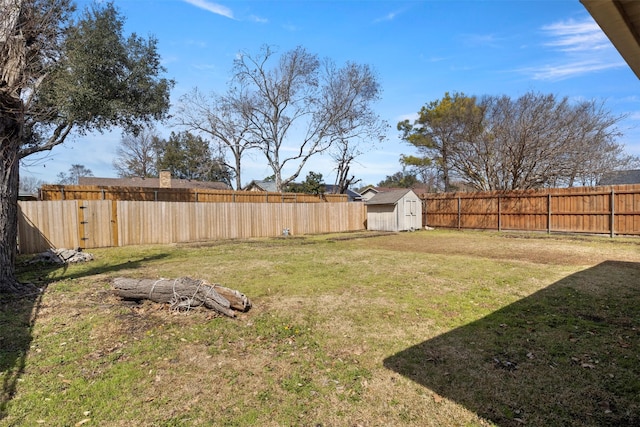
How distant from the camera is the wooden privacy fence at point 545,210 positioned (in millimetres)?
12109

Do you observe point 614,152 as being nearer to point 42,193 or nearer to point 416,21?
point 416,21

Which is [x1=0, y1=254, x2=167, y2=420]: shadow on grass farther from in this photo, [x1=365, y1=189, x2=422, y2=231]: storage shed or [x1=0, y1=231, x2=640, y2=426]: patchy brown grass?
[x1=365, y1=189, x2=422, y2=231]: storage shed

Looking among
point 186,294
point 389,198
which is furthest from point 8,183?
point 389,198

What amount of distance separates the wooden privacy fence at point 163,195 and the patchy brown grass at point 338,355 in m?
7.43

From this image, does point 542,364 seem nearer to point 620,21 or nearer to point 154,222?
point 620,21

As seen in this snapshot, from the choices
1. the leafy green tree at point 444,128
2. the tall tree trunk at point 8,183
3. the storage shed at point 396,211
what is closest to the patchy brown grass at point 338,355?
the tall tree trunk at point 8,183

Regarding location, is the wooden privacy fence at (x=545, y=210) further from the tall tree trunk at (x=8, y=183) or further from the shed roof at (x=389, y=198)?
the tall tree trunk at (x=8, y=183)

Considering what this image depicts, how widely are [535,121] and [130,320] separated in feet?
58.6

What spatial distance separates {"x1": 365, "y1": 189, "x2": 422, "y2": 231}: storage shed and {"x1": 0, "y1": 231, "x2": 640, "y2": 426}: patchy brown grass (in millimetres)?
11059

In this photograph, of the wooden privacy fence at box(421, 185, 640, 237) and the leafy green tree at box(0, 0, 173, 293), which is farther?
the wooden privacy fence at box(421, 185, 640, 237)

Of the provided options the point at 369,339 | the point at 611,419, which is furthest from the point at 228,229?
the point at 611,419

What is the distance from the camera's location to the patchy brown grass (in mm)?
2330

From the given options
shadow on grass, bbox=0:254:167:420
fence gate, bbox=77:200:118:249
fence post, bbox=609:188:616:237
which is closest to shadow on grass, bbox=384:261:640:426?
shadow on grass, bbox=0:254:167:420

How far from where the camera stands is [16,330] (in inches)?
144
